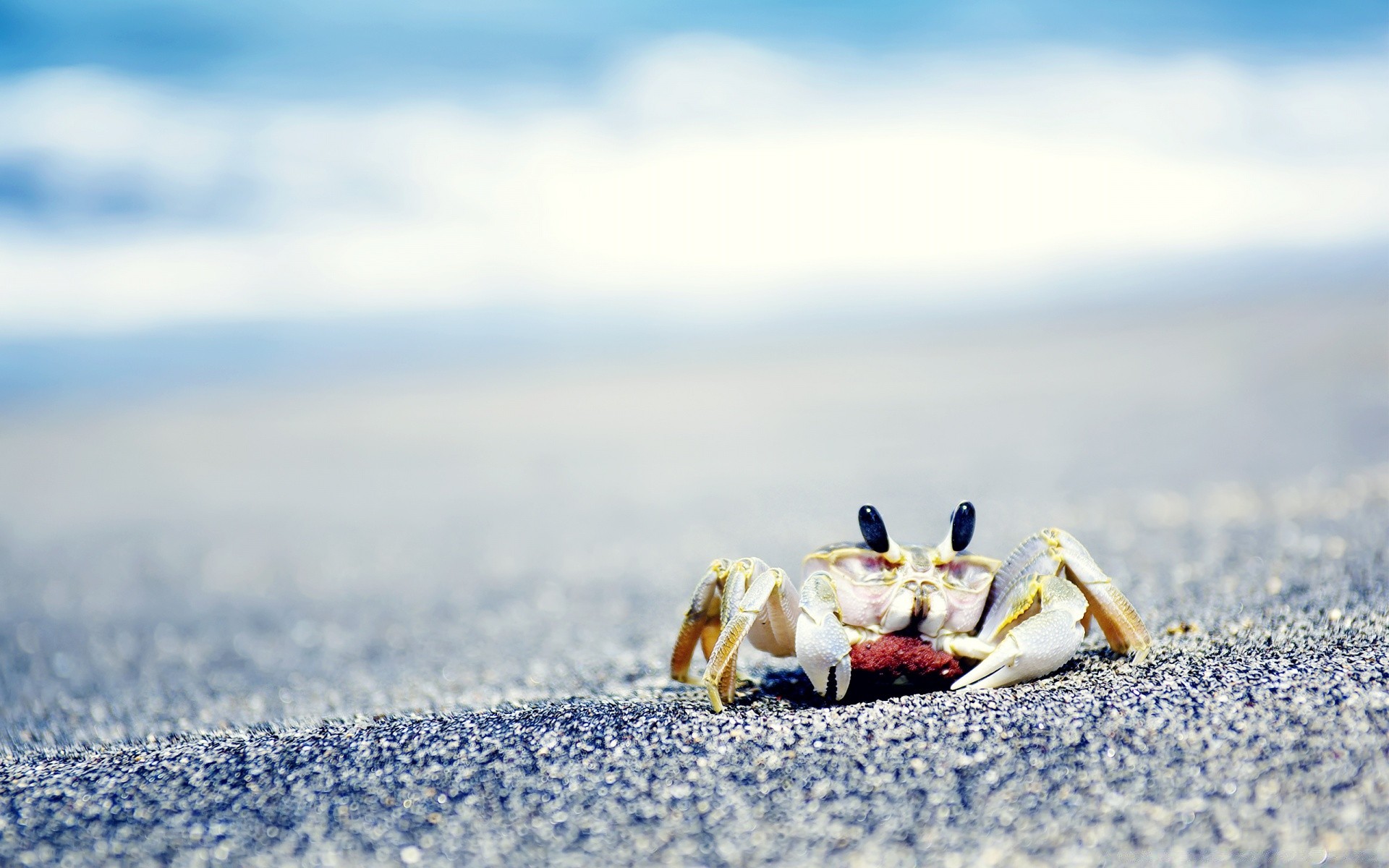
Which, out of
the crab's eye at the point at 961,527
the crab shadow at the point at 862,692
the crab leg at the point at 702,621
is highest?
the crab's eye at the point at 961,527

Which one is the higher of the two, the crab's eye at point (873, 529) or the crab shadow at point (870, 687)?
the crab's eye at point (873, 529)

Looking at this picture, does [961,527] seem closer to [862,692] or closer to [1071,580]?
[1071,580]

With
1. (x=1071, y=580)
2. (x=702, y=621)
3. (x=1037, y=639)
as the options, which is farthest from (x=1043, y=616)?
(x=702, y=621)

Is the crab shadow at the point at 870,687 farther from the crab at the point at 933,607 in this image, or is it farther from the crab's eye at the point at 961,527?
the crab's eye at the point at 961,527

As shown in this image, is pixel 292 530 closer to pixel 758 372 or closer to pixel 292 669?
pixel 292 669

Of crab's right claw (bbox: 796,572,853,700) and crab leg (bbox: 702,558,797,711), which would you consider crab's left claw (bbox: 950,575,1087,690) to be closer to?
crab's right claw (bbox: 796,572,853,700)

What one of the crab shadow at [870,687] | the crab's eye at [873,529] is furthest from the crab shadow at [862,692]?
the crab's eye at [873,529]

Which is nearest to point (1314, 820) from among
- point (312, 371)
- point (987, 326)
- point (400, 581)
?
point (400, 581)
